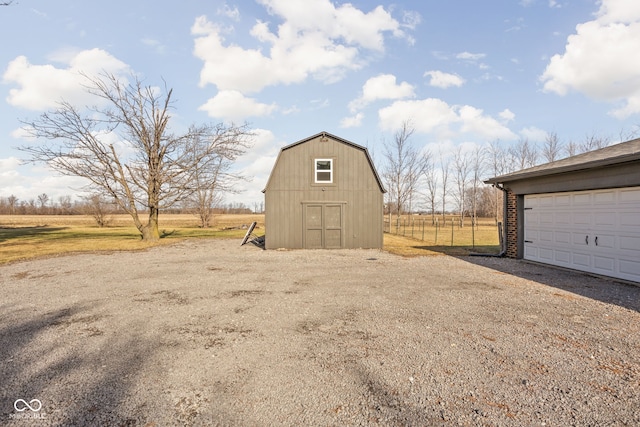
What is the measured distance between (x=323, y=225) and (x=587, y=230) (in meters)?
8.97

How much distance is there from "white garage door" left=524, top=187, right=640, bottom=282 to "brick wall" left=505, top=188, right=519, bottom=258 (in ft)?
0.98

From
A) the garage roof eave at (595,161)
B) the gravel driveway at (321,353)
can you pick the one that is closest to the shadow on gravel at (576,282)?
the gravel driveway at (321,353)

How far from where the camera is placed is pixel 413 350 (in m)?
3.60

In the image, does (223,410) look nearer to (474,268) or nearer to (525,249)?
(474,268)

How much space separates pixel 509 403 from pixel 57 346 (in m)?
4.92

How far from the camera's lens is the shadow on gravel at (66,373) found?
247cm

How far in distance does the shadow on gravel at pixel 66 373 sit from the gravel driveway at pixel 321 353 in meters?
0.02

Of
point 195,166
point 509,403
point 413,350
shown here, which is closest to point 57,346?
point 413,350

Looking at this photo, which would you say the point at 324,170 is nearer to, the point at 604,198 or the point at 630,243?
the point at 604,198

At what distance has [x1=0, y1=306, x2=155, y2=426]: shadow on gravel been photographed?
247cm

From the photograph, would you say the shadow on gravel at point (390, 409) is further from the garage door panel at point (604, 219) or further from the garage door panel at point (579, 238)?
the garage door panel at point (579, 238)

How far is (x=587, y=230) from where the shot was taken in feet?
26.4

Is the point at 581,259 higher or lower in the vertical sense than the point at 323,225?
lower

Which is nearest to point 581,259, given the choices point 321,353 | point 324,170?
point 321,353
